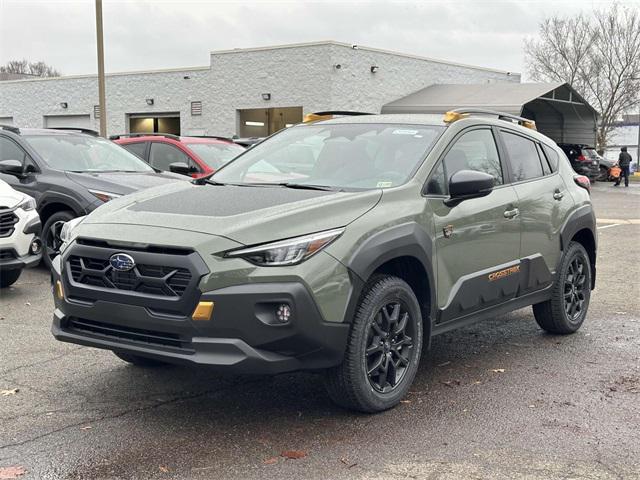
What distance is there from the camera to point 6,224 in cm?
771

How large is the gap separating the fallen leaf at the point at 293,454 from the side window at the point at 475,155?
2.10 metres

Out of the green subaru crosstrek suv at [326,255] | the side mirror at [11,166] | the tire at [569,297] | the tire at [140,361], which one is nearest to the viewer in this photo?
the green subaru crosstrek suv at [326,255]

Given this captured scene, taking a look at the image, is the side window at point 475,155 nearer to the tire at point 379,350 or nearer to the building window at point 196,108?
the tire at point 379,350

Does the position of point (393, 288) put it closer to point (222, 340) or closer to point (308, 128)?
point (222, 340)

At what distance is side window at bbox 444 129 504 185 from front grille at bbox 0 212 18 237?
4634mm

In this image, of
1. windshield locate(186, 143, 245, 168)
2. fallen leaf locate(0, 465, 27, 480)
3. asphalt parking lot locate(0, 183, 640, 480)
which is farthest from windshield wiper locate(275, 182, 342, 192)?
windshield locate(186, 143, 245, 168)

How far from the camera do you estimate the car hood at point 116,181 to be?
8.82 meters

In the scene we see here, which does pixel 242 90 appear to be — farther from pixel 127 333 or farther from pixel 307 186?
pixel 127 333

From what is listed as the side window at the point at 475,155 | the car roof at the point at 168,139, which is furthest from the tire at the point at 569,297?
the car roof at the point at 168,139

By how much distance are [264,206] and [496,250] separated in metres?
1.89

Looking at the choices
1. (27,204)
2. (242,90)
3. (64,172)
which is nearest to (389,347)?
(27,204)

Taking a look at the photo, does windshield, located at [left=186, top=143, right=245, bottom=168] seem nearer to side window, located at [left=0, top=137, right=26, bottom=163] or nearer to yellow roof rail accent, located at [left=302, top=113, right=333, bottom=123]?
side window, located at [left=0, top=137, right=26, bottom=163]

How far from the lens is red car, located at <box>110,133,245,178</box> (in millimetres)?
11867

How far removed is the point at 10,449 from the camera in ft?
13.1
